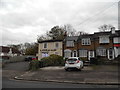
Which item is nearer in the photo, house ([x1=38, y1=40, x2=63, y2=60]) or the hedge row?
the hedge row

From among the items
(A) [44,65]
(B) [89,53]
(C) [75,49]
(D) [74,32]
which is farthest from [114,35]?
(D) [74,32]

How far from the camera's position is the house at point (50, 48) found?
36.8 m

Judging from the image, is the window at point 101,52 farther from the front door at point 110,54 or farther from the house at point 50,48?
the house at point 50,48

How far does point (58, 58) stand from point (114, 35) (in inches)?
567

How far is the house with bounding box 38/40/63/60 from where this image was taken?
3684 centimetres

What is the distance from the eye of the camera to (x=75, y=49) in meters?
35.2

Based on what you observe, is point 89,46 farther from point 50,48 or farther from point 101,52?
point 50,48

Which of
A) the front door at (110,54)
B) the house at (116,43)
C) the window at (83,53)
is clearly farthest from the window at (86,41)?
the house at (116,43)

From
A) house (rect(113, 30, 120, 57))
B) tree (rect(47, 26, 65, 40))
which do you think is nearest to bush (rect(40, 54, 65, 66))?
house (rect(113, 30, 120, 57))

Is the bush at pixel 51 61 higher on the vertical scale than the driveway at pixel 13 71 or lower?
higher

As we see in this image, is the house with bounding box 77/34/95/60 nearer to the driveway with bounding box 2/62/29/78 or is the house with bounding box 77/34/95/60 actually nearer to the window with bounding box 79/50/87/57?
the window with bounding box 79/50/87/57

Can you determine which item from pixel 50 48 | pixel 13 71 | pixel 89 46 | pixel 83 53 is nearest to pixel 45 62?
pixel 13 71

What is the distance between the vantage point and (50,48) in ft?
126

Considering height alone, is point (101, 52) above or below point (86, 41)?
below
